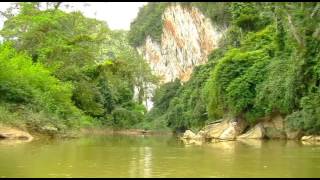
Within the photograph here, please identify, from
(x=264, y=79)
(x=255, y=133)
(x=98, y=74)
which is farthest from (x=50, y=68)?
(x=264, y=79)

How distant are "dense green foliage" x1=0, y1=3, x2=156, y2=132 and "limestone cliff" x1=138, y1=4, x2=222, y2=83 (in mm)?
26504

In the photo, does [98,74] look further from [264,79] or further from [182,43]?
[182,43]

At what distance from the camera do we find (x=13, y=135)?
2358 centimetres

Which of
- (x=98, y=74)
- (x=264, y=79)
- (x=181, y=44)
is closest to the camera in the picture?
(x=264, y=79)

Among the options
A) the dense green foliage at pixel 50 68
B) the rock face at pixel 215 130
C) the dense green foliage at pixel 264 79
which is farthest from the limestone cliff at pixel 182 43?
the rock face at pixel 215 130

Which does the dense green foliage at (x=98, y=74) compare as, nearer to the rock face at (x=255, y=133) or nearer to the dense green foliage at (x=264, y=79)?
the dense green foliage at (x=264, y=79)

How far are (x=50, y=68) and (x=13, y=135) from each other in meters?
11.9

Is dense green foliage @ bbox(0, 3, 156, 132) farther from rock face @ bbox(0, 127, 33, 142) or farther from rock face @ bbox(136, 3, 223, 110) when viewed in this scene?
rock face @ bbox(136, 3, 223, 110)

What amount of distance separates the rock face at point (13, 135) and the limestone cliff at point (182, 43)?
50.3m

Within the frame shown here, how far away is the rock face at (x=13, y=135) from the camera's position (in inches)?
916

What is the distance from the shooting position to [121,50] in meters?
80.1

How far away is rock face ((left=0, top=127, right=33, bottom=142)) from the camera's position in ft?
76.3

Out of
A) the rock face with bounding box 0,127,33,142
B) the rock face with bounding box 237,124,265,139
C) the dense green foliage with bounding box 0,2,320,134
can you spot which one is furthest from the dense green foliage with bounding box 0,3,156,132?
the rock face with bounding box 237,124,265,139

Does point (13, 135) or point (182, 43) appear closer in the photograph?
point (13, 135)
